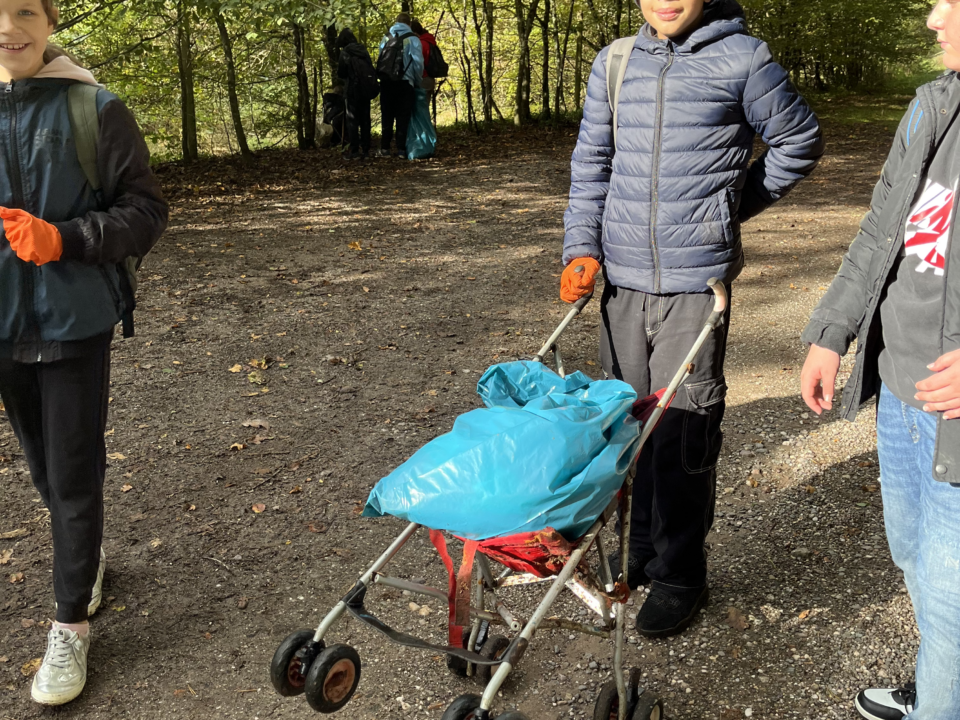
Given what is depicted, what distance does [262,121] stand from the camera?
59.4 ft

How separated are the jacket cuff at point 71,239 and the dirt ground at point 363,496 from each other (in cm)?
161

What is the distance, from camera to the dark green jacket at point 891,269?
2.07m

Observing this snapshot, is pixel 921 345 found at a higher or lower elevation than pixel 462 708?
higher

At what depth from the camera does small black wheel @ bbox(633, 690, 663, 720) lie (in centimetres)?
275

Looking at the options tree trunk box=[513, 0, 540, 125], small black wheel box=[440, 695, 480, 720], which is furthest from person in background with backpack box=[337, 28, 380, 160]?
small black wheel box=[440, 695, 480, 720]

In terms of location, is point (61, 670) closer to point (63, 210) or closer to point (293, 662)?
point (293, 662)

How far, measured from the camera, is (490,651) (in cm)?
314

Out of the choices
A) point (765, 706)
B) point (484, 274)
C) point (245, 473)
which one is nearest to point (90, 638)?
point (245, 473)

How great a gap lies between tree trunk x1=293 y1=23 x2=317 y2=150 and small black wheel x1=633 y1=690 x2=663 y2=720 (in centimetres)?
1350

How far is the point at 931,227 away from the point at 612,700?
65.2 inches

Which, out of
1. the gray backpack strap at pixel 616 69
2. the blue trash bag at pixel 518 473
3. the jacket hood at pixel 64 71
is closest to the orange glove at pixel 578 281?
the gray backpack strap at pixel 616 69

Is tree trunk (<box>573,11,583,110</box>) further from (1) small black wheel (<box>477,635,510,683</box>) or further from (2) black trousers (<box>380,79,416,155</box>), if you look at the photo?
(1) small black wheel (<box>477,635,510,683</box>)

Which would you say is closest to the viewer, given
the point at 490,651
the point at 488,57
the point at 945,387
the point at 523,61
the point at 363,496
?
the point at 945,387

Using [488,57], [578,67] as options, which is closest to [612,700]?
[488,57]
